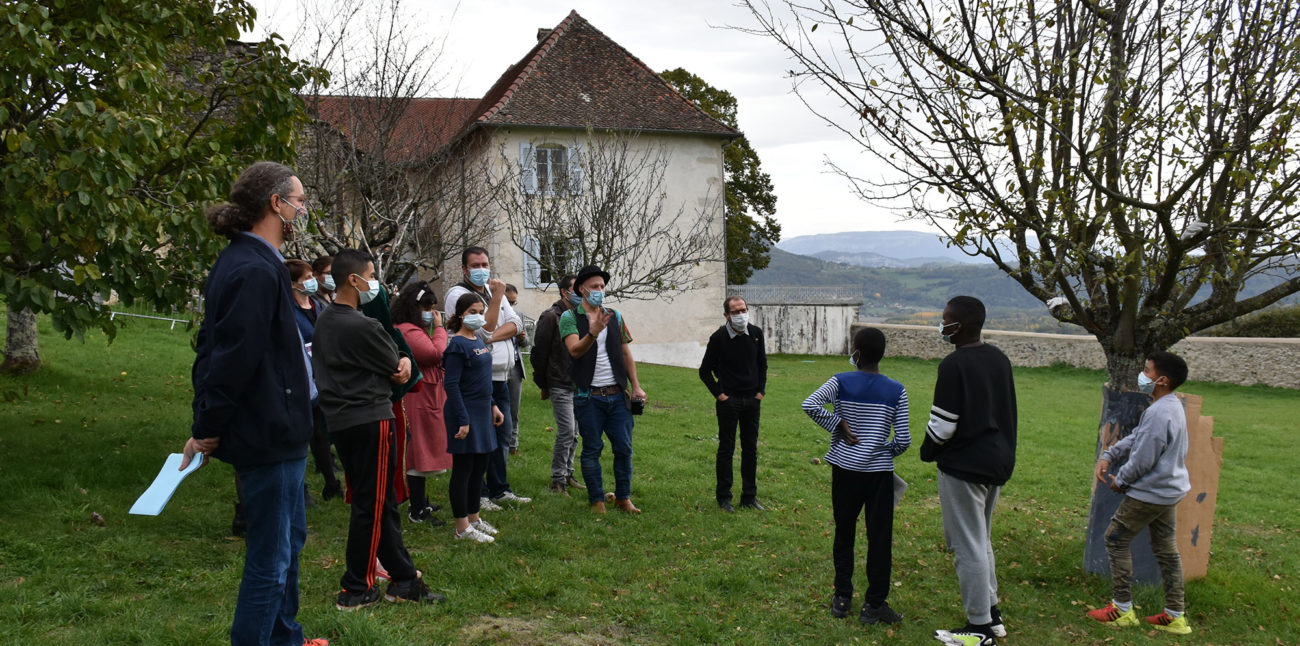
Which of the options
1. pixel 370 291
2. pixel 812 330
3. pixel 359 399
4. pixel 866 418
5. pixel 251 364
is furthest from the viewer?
pixel 812 330

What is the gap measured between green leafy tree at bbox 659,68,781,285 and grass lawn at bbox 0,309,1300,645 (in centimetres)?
2752

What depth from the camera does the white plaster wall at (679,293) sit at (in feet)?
91.3

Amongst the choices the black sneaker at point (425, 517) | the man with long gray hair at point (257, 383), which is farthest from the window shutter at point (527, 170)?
the man with long gray hair at point (257, 383)

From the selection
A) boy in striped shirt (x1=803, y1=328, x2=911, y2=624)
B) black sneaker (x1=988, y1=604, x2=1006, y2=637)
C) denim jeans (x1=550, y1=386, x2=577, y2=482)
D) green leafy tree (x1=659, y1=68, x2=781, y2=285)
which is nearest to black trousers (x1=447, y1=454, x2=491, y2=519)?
denim jeans (x1=550, y1=386, x2=577, y2=482)

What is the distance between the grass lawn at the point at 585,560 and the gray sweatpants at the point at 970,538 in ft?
1.30

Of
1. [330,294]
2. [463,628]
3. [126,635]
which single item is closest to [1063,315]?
[463,628]

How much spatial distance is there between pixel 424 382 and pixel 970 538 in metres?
3.86

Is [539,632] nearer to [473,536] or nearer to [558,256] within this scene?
[473,536]

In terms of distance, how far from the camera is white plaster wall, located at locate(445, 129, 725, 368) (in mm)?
27828

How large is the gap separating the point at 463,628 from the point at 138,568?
2259mm

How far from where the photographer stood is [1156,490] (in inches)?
211

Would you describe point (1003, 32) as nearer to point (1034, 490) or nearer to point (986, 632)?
point (986, 632)

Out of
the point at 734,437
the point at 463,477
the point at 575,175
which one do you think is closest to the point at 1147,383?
the point at 734,437

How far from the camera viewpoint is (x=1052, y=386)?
2436cm
